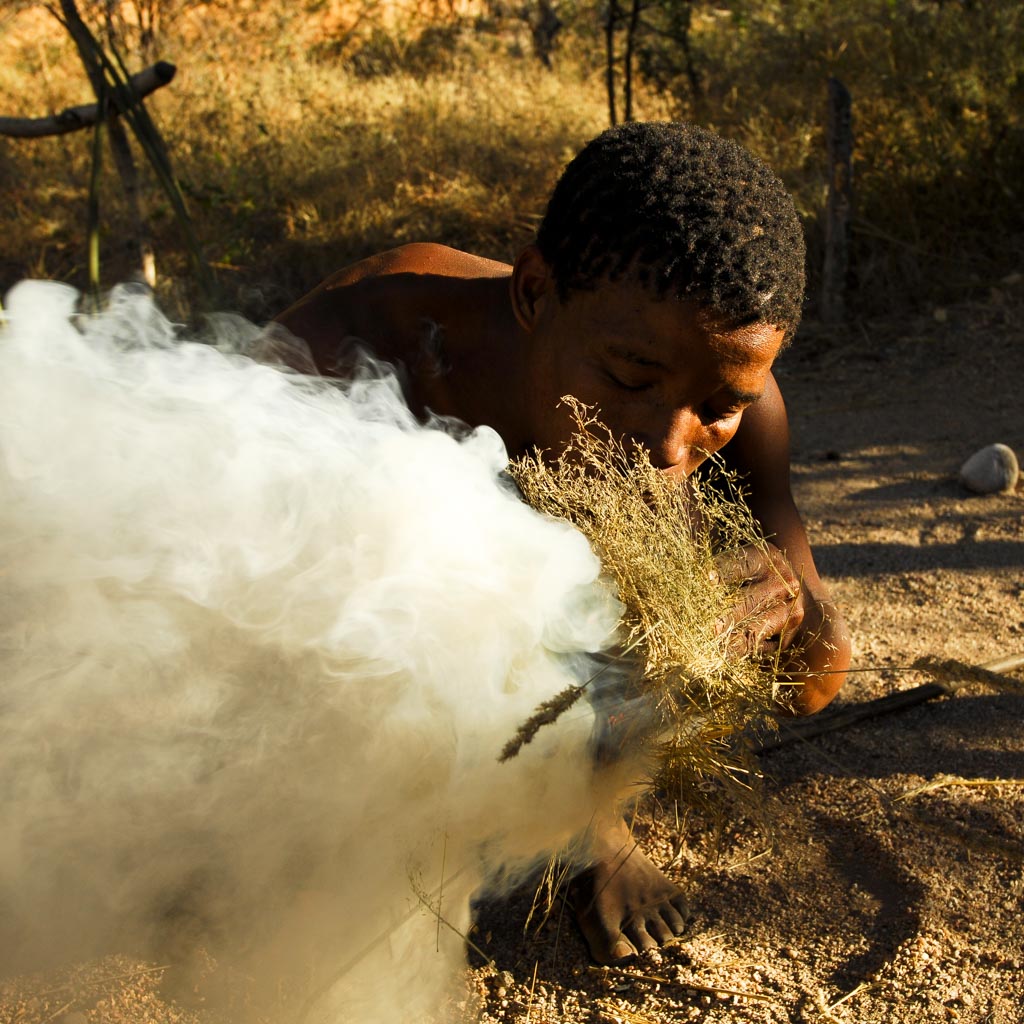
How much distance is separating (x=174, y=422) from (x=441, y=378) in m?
0.85

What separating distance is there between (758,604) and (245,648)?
812mm

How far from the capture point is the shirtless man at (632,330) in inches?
69.3

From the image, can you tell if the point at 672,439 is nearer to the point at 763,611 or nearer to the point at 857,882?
the point at 763,611

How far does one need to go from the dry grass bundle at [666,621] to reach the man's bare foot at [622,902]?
439mm

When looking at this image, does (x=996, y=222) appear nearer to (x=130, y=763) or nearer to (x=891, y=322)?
(x=891, y=322)

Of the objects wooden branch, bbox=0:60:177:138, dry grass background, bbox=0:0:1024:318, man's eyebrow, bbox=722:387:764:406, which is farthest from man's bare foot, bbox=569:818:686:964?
dry grass background, bbox=0:0:1024:318

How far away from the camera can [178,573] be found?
4.80 feet

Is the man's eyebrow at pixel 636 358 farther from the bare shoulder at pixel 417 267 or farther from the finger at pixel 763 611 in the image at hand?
the bare shoulder at pixel 417 267

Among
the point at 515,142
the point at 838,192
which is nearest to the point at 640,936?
the point at 838,192

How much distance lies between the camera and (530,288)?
80.8 inches

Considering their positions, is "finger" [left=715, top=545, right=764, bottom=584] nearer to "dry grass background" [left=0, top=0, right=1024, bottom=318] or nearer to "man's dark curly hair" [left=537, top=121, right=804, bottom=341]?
"man's dark curly hair" [left=537, top=121, right=804, bottom=341]

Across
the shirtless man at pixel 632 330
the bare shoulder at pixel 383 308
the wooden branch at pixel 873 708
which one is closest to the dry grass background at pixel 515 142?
the wooden branch at pixel 873 708

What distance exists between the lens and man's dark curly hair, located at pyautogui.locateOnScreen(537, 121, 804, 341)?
174 centimetres

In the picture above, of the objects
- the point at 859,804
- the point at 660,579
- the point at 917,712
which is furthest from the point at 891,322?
the point at 660,579
